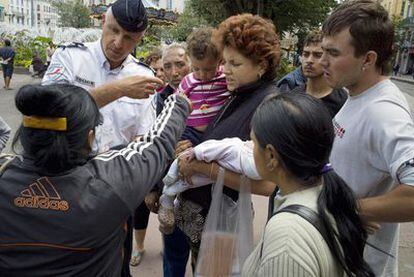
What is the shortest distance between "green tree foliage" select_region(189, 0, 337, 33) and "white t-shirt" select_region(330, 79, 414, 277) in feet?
46.2

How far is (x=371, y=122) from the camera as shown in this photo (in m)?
1.51

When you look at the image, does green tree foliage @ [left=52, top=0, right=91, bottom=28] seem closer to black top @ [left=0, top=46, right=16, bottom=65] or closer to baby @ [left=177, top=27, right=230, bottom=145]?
black top @ [left=0, top=46, right=16, bottom=65]

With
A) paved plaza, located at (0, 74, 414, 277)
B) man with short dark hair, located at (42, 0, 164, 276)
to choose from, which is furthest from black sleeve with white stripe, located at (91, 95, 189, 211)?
paved plaza, located at (0, 74, 414, 277)

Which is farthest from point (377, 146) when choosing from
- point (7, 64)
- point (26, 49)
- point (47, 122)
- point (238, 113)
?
point (26, 49)

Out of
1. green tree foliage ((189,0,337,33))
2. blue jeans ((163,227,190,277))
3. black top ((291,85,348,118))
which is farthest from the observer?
green tree foliage ((189,0,337,33))

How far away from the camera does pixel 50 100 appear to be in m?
1.25

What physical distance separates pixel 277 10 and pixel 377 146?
1749 centimetres

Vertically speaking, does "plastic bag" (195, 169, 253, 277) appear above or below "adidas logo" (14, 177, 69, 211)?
below

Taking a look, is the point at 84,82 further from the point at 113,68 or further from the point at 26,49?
the point at 26,49

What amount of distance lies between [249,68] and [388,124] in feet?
2.62

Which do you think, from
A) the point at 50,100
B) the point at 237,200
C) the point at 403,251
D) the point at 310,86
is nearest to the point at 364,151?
the point at 237,200

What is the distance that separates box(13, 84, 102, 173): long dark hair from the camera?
49.1 inches

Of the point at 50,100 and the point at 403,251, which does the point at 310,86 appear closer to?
the point at 403,251

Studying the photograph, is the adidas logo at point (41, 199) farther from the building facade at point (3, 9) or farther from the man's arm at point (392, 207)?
the building facade at point (3, 9)
